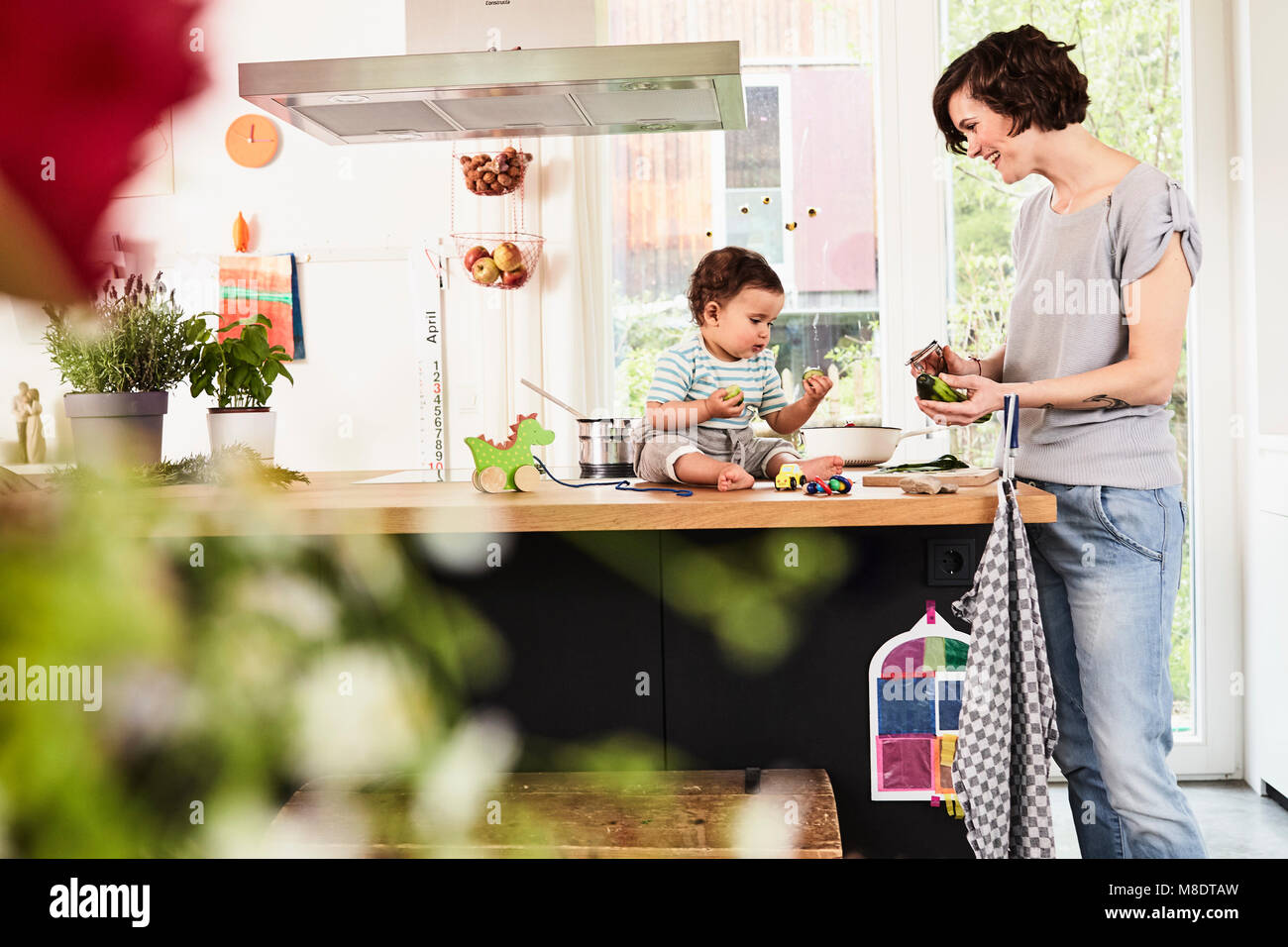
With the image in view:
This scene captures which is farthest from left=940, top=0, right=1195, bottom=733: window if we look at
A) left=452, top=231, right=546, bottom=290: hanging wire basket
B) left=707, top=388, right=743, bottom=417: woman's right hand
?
left=707, top=388, right=743, bottom=417: woman's right hand

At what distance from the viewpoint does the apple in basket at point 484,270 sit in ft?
8.11

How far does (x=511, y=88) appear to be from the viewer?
6.11 feet

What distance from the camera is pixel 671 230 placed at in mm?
2676

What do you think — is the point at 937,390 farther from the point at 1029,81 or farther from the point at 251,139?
the point at 251,139

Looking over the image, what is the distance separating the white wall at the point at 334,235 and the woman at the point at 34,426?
2.12 feet

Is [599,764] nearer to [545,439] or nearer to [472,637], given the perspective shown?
[472,637]

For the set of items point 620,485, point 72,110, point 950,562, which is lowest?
point 950,562

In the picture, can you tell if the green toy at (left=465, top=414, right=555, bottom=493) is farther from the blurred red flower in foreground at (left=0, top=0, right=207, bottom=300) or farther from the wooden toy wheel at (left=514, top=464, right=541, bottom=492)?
the blurred red flower in foreground at (left=0, top=0, right=207, bottom=300)

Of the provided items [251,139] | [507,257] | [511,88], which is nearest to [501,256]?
[507,257]

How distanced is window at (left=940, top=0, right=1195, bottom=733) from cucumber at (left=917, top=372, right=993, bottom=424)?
1.30 meters

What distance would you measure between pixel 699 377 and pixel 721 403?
148 mm

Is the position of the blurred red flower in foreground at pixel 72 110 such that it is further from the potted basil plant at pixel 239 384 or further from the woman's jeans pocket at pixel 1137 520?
the woman's jeans pocket at pixel 1137 520
